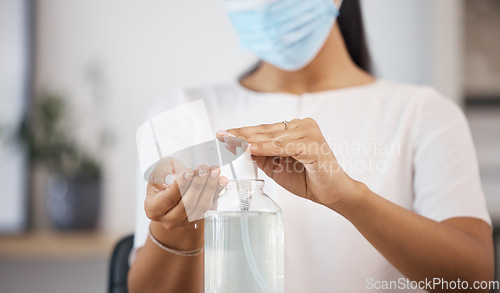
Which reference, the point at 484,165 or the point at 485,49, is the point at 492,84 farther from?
the point at 484,165

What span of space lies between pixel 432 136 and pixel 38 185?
1.28 metres

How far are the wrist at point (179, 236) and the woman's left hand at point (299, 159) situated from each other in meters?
0.10

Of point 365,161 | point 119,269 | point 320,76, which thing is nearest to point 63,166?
point 119,269

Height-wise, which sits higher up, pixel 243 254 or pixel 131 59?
pixel 131 59

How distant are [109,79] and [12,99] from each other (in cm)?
29

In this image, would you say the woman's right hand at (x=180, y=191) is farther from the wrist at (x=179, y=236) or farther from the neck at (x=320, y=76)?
the neck at (x=320, y=76)

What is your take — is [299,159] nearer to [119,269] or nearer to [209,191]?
[209,191]

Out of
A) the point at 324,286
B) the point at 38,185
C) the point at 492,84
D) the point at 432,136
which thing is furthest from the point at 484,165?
the point at 38,185

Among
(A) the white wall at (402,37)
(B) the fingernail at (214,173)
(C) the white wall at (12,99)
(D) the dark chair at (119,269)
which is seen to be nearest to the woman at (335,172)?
(B) the fingernail at (214,173)

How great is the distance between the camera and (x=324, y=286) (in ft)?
2.02

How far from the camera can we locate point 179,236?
1.72 ft

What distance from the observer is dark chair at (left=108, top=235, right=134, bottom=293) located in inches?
30.4

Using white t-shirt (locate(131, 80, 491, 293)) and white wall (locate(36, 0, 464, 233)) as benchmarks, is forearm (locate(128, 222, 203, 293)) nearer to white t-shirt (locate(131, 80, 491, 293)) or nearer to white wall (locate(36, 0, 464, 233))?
white t-shirt (locate(131, 80, 491, 293))

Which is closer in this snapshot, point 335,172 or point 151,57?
point 335,172
